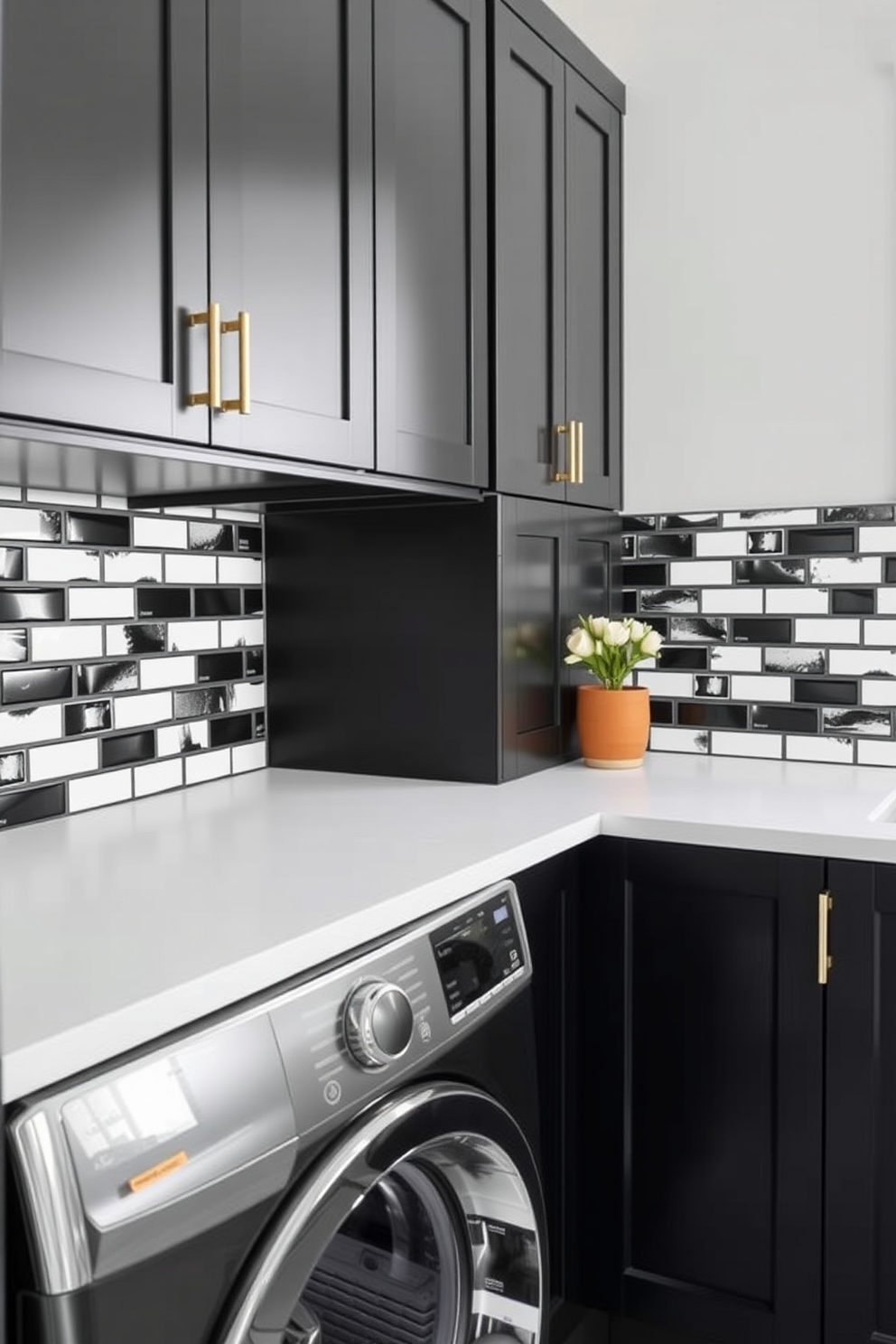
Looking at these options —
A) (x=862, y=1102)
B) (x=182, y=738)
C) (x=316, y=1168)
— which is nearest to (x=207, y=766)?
(x=182, y=738)

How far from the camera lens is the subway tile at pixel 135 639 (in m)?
1.92

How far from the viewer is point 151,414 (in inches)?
54.4

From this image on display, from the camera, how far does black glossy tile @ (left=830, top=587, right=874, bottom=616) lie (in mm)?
2357

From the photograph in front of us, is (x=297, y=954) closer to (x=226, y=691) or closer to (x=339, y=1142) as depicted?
(x=339, y=1142)

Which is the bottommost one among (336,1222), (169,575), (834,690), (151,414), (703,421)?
(336,1222)

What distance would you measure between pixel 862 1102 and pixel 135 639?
1.33m

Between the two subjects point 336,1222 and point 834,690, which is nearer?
point 336,1222

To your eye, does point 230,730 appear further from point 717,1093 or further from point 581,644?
point 717,1093

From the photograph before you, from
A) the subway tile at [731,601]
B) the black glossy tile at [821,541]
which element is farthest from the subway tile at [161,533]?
the black glossy tile at [821,541]

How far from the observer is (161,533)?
202 cm

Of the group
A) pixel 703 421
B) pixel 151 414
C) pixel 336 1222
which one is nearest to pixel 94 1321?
pixel 336 1222

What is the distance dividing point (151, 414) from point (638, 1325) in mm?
1728

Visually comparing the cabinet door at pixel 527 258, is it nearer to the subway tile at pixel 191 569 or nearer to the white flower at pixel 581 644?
the white flower at pixel 581 644

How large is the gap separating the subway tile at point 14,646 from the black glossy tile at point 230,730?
47cm
